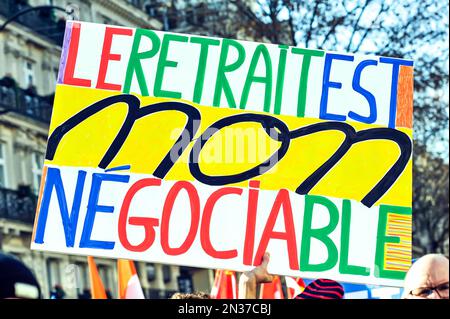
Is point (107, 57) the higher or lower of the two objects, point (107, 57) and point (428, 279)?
the higher

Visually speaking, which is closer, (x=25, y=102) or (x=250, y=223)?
(x=250, y=223)

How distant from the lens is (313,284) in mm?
4922

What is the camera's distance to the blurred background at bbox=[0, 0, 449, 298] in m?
21.4

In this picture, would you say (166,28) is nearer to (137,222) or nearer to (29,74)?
(29,74)

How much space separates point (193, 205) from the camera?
568 cm

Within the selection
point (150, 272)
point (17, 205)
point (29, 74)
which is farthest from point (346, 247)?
point (150, 272)

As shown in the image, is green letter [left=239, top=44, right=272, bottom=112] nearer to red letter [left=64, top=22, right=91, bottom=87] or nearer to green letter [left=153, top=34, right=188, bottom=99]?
green letter [left=153, top=34, right=188, bottom=99]

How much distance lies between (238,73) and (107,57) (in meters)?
0.61

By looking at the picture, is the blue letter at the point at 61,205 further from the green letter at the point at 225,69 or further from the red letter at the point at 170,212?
the green letter at the point at 225,69

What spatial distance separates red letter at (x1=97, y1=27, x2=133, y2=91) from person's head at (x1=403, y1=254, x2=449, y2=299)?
1.96 metres

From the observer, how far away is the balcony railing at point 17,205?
3284cm

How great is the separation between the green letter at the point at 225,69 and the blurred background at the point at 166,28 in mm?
12430

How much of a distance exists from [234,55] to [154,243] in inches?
39.2
